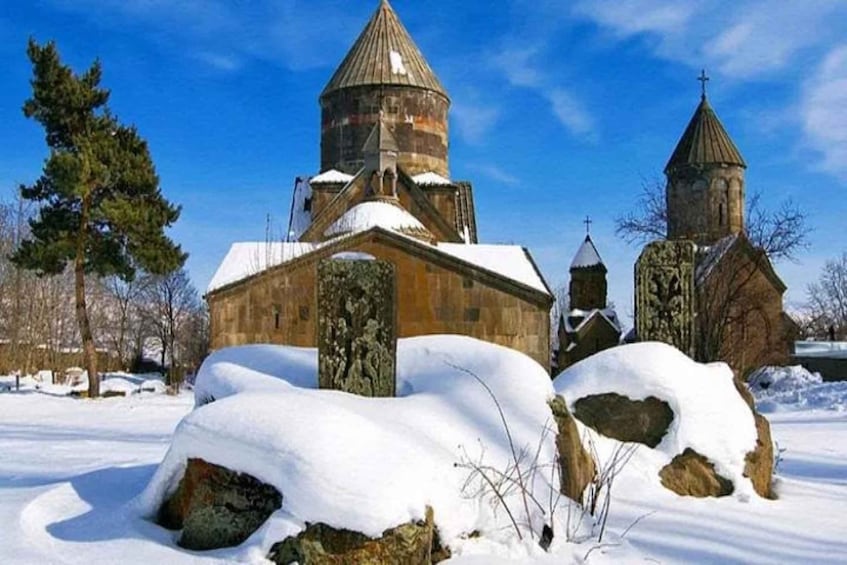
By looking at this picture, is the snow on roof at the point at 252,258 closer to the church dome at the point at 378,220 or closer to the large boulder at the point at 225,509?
the church dome at the point at 378,220

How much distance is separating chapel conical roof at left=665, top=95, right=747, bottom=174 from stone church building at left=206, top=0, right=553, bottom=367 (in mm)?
11013

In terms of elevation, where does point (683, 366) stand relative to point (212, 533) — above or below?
above

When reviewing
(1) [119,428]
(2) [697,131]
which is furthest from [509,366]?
(2) [697,131]

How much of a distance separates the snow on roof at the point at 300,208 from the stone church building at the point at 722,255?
1028cm

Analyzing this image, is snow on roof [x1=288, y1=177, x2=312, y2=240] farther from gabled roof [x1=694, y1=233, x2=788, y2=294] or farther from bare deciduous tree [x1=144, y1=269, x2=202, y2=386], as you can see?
bare deciduous tree [x1=144, y1=269, x2=202, y2=386]

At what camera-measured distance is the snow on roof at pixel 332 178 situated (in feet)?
69.5

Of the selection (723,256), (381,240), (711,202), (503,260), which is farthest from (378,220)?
(711,202)

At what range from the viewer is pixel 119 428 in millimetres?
11156

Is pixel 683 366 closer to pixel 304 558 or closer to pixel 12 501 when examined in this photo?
pixel 304 558

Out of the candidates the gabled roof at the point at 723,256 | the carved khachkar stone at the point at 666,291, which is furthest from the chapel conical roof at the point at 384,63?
the carved khachkar stone at the point at 666,291

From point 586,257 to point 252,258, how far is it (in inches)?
776

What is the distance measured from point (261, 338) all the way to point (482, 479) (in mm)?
10808

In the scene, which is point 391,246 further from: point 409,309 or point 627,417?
point 627,417

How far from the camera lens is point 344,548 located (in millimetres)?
3686
